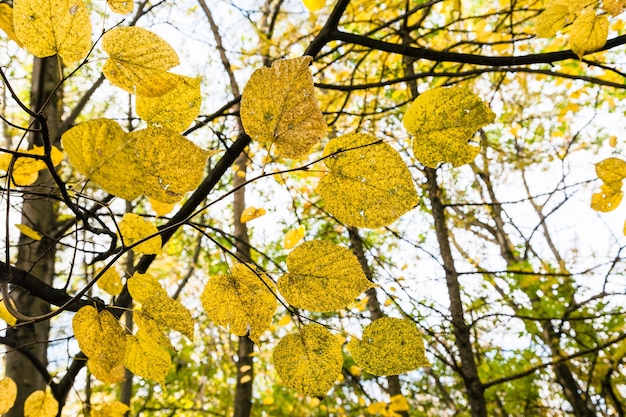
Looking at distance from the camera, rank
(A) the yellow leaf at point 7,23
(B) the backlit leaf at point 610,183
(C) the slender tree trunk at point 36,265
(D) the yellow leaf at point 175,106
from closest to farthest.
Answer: (D) the yellow leaf at point 175,106 < (A) the yellow leaf at point 7,23 < (B) the backlit leaf at point 610,183 < (C) the slender tree trunk at point 36,265

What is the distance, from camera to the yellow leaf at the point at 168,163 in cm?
22

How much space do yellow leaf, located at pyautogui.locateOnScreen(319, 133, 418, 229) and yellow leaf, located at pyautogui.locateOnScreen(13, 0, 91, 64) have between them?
19cm

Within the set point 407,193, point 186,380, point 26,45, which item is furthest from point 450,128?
point 186,380

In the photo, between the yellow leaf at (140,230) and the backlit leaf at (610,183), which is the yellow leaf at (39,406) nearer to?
the yellow leaf at (140,230)

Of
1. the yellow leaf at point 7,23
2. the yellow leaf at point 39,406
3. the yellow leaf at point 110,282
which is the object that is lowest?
the yellow leaf at point 39,406

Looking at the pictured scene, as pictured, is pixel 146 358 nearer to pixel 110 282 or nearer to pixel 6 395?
pixel 110 282

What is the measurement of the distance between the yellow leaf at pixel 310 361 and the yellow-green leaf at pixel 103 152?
0.17 m

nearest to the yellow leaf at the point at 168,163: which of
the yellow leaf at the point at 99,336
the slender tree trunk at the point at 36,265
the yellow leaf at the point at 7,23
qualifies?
the yellow leaf at the point at 99,336

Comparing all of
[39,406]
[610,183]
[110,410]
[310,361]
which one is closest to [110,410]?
[110,410]

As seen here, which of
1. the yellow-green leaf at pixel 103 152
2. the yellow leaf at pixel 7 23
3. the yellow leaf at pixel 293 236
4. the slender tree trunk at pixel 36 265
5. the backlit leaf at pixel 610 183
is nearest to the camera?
the yellow-green leaf at pixel 103 152

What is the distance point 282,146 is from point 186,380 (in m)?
4.28

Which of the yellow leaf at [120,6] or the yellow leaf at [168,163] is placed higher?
the yellow leaf at [120,6]

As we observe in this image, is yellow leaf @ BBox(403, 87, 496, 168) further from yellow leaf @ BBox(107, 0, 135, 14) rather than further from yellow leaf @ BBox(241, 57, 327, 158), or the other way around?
yellow leaf @ BBox(107, 0, 135, 14)

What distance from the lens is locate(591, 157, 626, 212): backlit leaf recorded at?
502 millimetres
